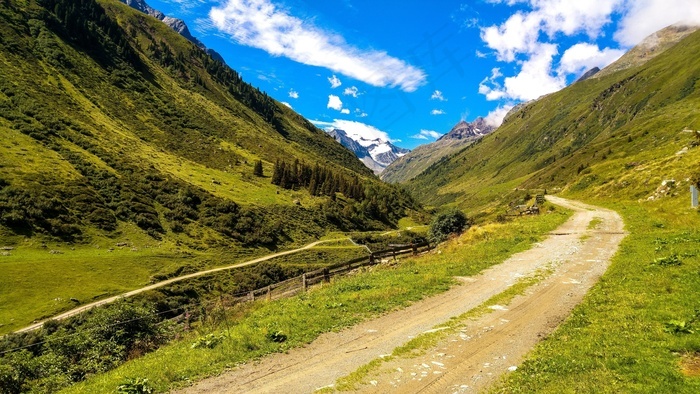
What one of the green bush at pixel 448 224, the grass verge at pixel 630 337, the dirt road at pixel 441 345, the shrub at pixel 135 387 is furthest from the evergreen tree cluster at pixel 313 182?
the shrub at pixel 135 387

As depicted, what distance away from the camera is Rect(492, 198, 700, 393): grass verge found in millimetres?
9250

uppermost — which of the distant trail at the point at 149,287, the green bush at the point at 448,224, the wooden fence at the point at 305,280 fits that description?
the green bush at the point at 448,224

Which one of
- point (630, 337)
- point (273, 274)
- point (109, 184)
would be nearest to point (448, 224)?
point (273, 274)

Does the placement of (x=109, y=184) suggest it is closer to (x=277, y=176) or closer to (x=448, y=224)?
(x=277, y=176)

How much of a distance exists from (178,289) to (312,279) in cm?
4295

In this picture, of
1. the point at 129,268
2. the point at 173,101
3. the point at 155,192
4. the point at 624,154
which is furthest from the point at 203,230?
the point at 624,154

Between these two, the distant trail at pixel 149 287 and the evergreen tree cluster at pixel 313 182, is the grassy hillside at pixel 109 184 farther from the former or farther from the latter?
the distant trail at pixel 149 287

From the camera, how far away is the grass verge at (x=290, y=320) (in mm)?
13164

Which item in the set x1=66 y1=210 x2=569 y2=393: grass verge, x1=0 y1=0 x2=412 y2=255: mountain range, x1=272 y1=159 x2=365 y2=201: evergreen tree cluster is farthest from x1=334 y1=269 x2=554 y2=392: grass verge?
x1=272 y1=159 x2=365 y2=201: evergreen tree cluster

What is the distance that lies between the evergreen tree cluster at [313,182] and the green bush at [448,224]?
104690 millimetres

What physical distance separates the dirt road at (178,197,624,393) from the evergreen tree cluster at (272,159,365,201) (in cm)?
14168

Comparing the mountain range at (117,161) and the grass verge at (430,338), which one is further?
the mountain range at (117,161)

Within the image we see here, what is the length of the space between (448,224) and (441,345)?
1857 inches

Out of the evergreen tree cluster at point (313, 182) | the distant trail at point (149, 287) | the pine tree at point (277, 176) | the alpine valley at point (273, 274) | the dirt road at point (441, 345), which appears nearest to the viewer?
the dirt road at point (441, 345)
